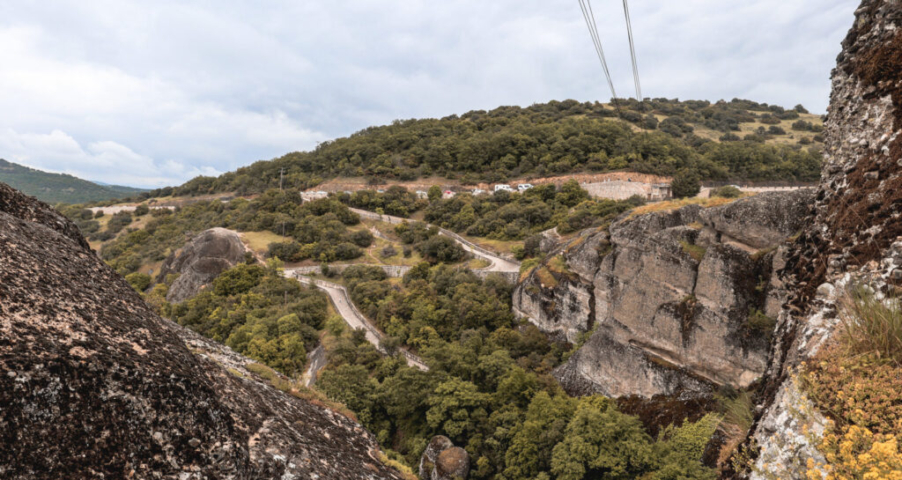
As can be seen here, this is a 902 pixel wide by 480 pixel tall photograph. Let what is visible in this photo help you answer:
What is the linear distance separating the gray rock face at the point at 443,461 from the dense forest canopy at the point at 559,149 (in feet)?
152

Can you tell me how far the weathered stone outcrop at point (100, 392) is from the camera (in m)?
2.23

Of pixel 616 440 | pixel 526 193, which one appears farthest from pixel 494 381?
pixel 526 193

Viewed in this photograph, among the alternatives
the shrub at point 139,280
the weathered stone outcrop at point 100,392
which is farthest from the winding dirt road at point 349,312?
the weathered stone outcrop at point 100,392

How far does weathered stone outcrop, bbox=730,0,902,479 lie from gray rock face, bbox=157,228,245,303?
44496mm

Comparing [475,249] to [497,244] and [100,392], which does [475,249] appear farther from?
[100,392]

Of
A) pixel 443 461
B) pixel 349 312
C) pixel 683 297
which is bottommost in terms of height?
pixel 443 461

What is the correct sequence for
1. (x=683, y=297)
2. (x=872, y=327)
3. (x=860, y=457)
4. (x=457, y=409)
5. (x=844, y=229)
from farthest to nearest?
(x=457, y=409) < (x=683, y=297) < (x=844, y=229) < (x=872, y=327) < (x=860, y=457)

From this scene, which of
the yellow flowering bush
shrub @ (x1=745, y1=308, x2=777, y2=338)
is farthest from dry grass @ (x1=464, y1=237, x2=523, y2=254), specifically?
the yellow flowering bush

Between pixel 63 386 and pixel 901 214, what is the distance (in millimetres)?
7861

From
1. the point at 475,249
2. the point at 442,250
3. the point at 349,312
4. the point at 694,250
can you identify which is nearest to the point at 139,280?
the point at 349,312

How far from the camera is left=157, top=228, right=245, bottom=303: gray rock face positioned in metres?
39.3

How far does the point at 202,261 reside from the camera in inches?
1574

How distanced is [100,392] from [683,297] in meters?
22.0

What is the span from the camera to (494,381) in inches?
923
